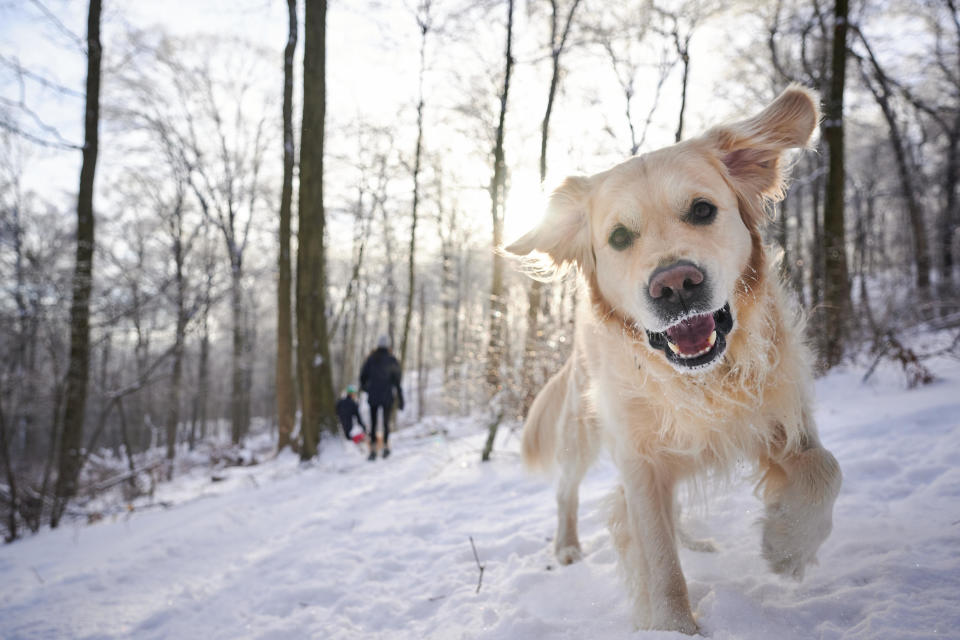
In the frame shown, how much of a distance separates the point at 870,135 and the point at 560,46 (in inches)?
611

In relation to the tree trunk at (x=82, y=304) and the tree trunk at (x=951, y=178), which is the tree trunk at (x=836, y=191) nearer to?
the tree trunk at (x=951, y=178)

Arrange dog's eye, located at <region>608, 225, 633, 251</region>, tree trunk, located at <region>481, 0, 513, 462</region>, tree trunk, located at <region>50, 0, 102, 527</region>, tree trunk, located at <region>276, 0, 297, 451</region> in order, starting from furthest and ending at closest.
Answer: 1. tree trunk, located at <region>276, 0, 297, 451</region>
2. tree trunk, located at <region>50, 0, 102, 527</region>
3. tree trunk, located at <region>481, 0, 513, 462</region>
4. dog's eye, located at <region>608, 225, 633, 251</region>

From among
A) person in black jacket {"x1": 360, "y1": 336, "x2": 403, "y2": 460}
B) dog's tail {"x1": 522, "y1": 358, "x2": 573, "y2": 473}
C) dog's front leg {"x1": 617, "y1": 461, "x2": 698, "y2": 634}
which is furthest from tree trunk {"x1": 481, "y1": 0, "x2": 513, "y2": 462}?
dog's front leg {"x1": 617, "y1": 461, "x2": 698, "y2": 634}

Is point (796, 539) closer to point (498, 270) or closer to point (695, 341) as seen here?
point (695, 341)

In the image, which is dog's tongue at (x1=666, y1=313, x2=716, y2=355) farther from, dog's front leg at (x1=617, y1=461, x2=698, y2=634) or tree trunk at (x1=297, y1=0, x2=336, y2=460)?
tree trunk at (x1=297, y1=0, x2=336, y2=460)

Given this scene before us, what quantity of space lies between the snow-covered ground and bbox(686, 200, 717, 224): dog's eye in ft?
4.34

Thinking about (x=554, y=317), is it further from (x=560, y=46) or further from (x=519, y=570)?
(x=560, y=46)

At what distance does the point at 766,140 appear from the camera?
2.06m

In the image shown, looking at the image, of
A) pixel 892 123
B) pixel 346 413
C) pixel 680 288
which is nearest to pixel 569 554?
pixel 680 288

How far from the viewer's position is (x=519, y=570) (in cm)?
254

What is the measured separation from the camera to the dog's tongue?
1.73 metres

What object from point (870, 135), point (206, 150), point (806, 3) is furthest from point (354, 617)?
point (870, 135)

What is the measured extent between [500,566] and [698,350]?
1.70 metres

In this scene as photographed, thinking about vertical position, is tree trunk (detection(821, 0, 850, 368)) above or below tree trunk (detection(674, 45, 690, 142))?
below
